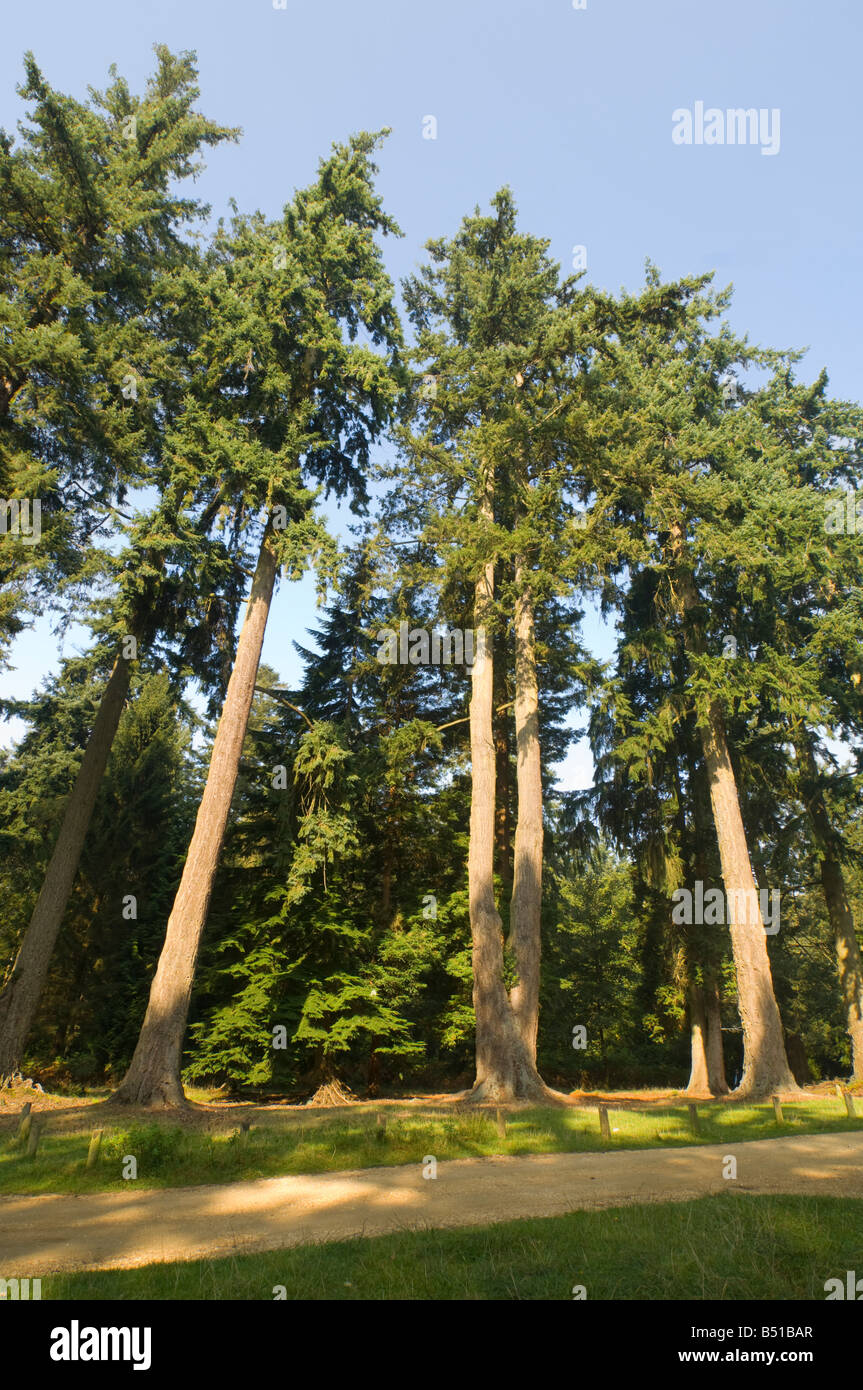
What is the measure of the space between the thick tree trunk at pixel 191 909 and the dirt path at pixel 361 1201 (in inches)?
188

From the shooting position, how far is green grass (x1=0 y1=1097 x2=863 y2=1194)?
28.5 feet

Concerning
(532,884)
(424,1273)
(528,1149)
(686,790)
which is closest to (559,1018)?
(686,790)

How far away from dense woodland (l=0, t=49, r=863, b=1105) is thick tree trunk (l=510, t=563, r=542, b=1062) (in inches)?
3.8

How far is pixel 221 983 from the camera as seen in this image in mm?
17922

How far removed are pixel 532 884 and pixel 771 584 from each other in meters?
10.9

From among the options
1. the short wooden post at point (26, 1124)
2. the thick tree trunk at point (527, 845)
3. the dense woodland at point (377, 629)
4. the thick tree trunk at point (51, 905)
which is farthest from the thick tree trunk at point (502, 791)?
the short wooden post at point (26, 1124)

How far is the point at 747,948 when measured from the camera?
717 inches

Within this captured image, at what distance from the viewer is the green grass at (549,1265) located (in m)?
4.75

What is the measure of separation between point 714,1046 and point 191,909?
1716cm

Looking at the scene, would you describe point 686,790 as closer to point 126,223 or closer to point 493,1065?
point 493,1065

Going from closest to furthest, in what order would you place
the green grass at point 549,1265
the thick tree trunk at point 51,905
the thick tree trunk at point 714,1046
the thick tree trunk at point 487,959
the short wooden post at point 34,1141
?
the green grass at point 549,1265 → the short wooden post at point 34,1141 → the thick tree trunk at point 487,959 → the thick tree trunk at point 51,905 → the thick tree trunk at point 714,1046

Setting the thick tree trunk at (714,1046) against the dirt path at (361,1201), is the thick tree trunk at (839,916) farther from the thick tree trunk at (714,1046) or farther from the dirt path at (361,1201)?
the dirt path at (361,1201)

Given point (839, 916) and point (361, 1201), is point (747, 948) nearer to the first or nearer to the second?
point (839, 916)

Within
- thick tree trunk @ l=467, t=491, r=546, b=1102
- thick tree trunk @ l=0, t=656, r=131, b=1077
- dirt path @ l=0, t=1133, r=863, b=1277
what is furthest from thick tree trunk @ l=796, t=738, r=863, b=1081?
thick tree trunk @ l=0, t=656, r=131, b=1077
